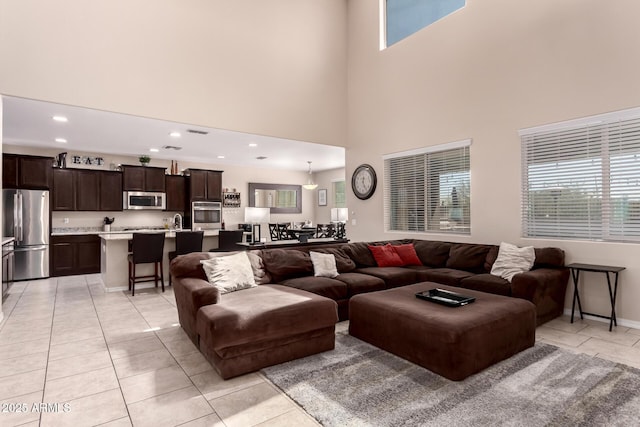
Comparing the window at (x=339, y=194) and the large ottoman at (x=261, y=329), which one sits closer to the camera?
the large ottoman at (x=261, y=329)

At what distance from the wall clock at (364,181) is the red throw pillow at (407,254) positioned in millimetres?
1717

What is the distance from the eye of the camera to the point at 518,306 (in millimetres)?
2955

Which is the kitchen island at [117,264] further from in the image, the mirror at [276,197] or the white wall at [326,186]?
the white wall at [326,186]

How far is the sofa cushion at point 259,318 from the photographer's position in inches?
98.9

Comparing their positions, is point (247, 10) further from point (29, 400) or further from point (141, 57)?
point (29, 400)

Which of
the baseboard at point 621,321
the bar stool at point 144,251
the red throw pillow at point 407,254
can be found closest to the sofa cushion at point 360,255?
the red throw pillow at point 407,254

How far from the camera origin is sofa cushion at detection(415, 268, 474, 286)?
166 inches

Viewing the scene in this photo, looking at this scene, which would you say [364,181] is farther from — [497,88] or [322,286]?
[322,286]

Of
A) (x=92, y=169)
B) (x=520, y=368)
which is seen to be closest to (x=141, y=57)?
(x=92, y=169)

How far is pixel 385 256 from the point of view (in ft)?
16.4

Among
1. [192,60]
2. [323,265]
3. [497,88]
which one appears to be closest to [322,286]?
[323,265]

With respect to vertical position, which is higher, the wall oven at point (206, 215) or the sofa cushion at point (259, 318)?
the wall oven at point (206, 215)

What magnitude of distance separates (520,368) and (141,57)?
5.78 m

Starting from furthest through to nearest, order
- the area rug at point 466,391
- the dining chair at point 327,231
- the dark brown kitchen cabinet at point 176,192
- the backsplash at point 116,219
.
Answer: the dining chair at point 327,231 < the dark brown kitchen cabinet at point 176,192 < the backsplash at point 116,219 < the area rug at point 466,391
